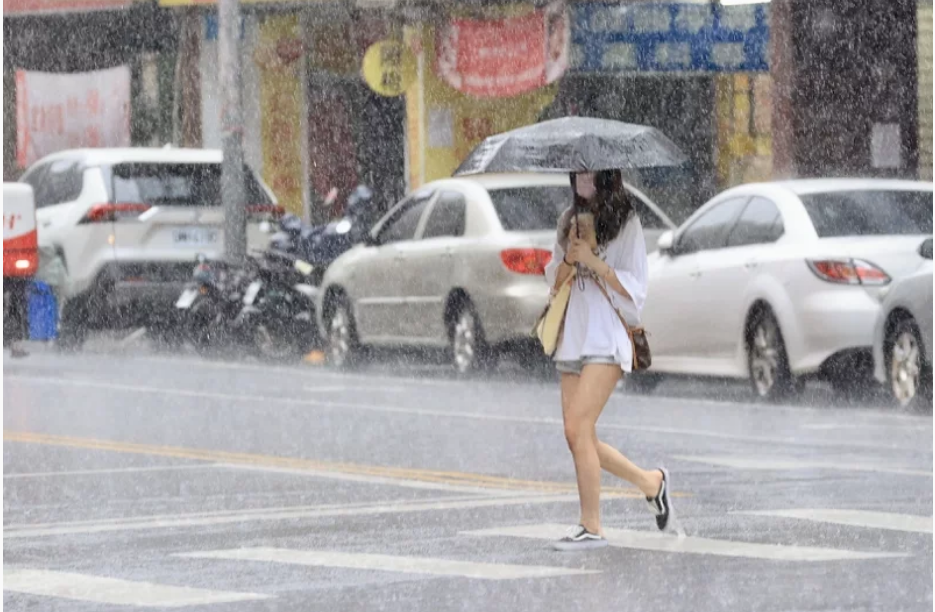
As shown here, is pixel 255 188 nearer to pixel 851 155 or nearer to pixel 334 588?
pixel 851 155

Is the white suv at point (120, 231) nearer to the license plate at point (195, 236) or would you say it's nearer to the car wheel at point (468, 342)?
the license plate at point (195, 236)

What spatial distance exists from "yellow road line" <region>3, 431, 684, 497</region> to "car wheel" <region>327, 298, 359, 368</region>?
6.77 m

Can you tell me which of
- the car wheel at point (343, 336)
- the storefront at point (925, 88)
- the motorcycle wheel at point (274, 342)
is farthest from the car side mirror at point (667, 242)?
the storefront at point (925, 88)

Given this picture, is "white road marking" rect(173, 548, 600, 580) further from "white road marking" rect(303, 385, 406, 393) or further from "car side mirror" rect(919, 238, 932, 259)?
"white road marking" rect(303, 385, 406, 393)

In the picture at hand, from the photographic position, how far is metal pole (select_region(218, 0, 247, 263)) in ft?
87.5

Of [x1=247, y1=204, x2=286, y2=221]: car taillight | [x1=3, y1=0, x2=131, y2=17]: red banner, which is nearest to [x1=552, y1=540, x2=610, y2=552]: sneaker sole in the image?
[x1=247, y1=204, x2=286, y2=221]: car taillight

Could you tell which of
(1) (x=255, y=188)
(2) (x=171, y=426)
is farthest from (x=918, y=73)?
(2) (x=171, y=426)

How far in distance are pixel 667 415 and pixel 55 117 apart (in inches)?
732

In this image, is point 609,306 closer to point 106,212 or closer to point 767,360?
point 767,360

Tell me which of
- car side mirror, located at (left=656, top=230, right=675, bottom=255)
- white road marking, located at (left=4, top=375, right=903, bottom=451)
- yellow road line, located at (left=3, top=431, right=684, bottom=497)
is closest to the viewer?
yellow road line, located at (left=3, top=431, right=684, bottom=497)

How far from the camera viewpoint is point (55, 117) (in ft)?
113

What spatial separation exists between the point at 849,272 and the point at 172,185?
10528 millimetres

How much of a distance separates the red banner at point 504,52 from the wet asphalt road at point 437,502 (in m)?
10.7

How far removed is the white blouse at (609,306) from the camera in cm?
1057
